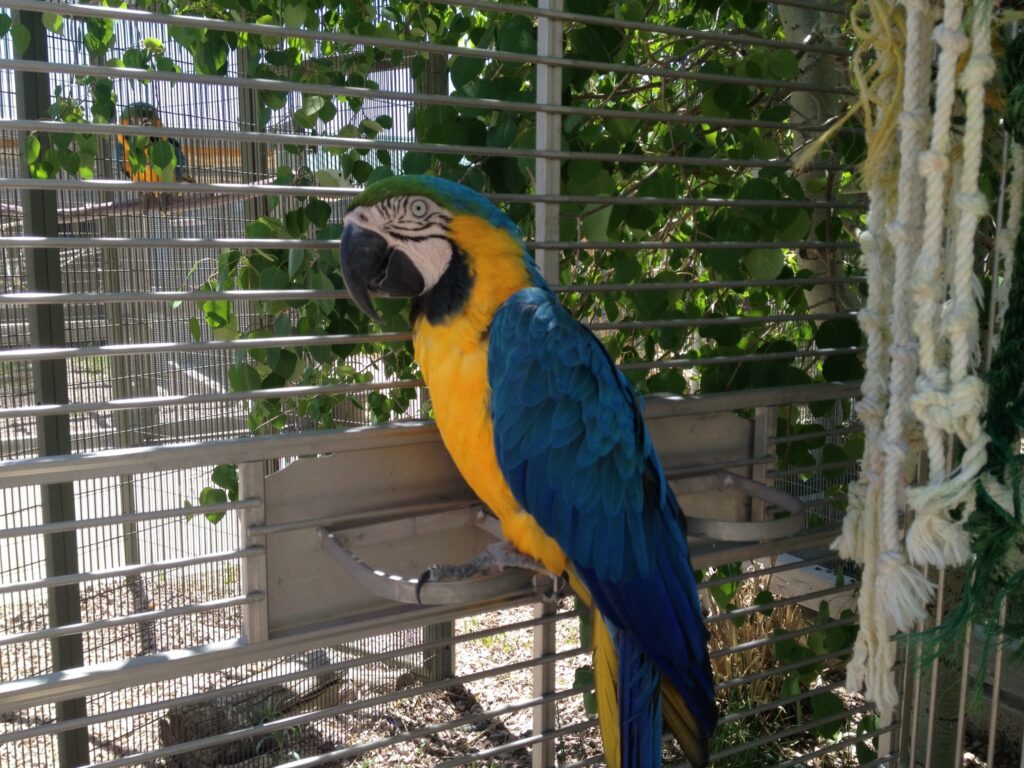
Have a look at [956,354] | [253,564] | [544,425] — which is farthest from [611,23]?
[253,564]

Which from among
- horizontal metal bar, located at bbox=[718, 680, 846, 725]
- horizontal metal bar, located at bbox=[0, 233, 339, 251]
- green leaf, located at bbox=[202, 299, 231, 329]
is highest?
horizontal metal bar, located at bbox=[0, 233, 339, 251]

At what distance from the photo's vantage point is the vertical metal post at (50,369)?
1.94m

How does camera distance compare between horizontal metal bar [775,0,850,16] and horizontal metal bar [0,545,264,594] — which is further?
horizontal metal bar [775,0,850,16]

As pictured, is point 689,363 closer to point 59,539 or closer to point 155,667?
point 155,667

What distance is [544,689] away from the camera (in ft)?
5.00

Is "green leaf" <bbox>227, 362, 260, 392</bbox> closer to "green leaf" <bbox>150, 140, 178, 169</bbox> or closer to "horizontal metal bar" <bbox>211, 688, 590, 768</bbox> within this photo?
"green leaf" <bbox>150, 140, 178, 169</bbox>

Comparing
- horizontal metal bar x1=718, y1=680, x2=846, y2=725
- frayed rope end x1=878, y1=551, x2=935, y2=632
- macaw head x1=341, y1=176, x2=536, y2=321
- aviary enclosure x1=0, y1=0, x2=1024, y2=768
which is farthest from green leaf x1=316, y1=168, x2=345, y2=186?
horizontal metal bar x1=718, y1=680, x2=846, y2=725

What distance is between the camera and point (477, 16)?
215 cm

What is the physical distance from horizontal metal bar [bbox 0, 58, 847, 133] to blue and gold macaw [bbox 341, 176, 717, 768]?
0.15 m

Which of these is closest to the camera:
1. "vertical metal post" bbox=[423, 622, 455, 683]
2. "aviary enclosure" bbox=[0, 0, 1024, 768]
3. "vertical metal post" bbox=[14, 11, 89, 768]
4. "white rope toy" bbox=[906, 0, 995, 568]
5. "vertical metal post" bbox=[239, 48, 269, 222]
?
"white rope toy" bbox=[906, 0, 995, 568]

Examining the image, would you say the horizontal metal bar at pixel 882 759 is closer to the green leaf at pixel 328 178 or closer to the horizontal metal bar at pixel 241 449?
the horizontal metal bar at pixel 241 449

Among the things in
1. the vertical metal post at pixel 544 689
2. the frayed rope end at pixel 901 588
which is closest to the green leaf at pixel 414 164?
the vertical metal post at pixel 544 689

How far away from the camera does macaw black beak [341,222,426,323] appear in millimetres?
Answer: 1212

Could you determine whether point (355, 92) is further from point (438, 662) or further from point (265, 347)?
point (438, 662)
